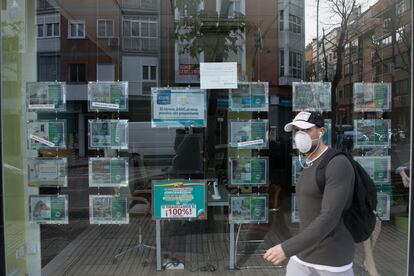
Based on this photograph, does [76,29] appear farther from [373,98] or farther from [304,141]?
[304,141]

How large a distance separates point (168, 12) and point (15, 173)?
2.35 meters

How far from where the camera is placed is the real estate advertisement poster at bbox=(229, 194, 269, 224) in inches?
190

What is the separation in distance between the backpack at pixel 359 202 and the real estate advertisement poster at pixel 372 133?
2.44m

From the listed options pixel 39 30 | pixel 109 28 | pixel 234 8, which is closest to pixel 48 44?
pixel 39 30

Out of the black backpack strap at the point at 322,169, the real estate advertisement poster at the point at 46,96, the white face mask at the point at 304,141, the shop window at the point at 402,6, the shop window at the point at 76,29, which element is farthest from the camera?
the shop window at the point at 76,29

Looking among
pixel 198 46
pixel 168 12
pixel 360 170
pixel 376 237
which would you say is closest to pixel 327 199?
pixel 360 170

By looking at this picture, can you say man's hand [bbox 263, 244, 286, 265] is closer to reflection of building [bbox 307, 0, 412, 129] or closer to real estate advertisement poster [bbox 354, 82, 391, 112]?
reflection of building [bbox 307, 0, 412, 129]

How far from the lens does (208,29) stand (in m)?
5.26

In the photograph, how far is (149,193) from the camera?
16.3 ft

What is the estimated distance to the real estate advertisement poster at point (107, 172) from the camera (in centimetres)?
465

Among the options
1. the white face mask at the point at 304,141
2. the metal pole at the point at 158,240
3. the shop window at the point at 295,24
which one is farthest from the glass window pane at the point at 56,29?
the white face mask at the point at 304,141

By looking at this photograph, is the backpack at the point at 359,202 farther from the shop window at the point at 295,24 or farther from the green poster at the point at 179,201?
the shop window at the point at 295,24

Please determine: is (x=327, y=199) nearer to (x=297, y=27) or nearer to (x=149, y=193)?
(x=149, y=193)

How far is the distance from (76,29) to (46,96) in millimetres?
880
